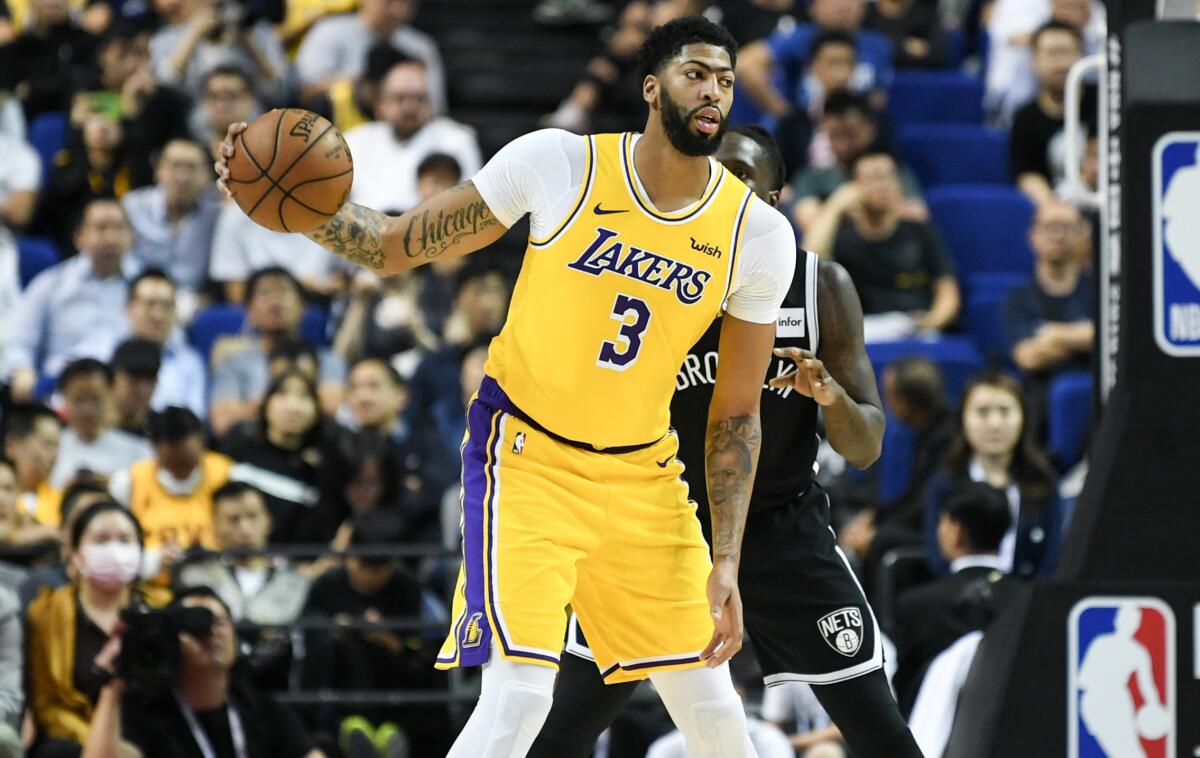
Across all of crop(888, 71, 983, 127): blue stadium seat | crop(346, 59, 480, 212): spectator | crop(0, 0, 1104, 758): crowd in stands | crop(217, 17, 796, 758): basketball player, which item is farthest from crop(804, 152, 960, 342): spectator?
crop(217, 17, 796, 758): basketball player

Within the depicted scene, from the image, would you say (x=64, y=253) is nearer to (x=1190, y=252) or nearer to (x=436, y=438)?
(x=436, y=438)

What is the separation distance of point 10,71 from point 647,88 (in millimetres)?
9218

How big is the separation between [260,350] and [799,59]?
14.3 ft

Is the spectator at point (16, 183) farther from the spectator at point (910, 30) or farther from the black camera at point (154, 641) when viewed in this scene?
the spectator at point (910, 30)

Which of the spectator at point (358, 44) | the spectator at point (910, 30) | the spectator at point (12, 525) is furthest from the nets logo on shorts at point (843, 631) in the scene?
the spectator at point (910, 30)

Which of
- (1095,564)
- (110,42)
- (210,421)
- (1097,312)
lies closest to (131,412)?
(210,421)

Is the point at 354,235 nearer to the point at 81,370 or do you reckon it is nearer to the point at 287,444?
the point at 287,444

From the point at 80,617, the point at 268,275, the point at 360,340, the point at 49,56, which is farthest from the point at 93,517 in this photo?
the point at 49,56

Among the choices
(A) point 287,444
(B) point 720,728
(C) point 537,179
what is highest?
(C) point 537,179

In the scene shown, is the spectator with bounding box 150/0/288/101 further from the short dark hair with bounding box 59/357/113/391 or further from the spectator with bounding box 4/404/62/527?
the spectator with bounding box 4/404/62/527

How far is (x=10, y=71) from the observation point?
13.2 m

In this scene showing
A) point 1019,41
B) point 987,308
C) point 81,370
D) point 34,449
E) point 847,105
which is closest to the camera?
point 34,449

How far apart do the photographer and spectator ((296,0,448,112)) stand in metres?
6.33

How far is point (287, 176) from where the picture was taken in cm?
479
